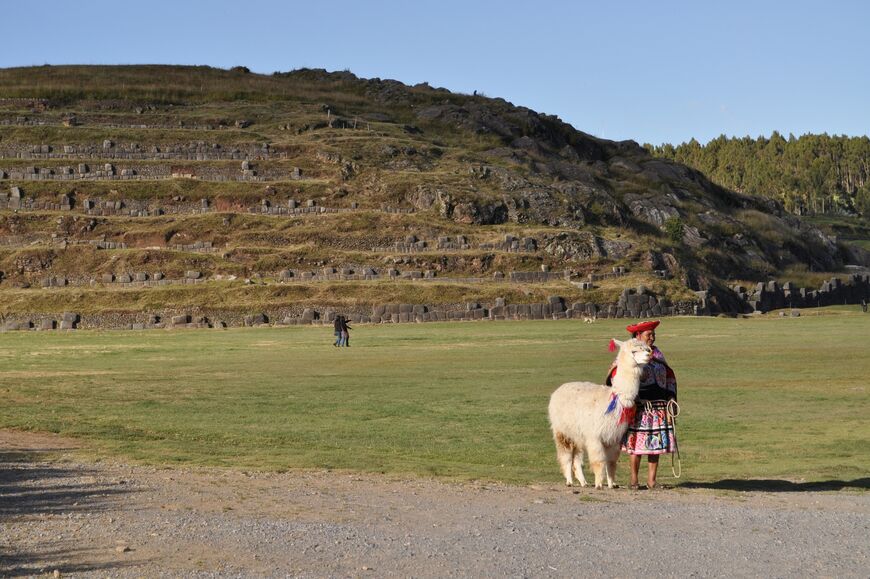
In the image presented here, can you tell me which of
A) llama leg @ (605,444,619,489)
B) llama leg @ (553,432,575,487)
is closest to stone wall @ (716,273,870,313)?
llama leg @ (553,432,575,487)

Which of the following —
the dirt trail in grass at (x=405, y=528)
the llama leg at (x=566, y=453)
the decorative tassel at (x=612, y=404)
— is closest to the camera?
the dirt trail in grass at (x=405, y=528)

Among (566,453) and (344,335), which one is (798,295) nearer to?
(344,335)

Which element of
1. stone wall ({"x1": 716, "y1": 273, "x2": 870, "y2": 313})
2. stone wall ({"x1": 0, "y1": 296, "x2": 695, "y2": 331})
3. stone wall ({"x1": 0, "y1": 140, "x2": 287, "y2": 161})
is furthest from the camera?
stone wall ({"x1": 0, "y1": 140, "x2": 287, "y2": 161})

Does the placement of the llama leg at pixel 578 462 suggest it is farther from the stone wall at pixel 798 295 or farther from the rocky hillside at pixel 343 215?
the stone wall at pixel 798 295

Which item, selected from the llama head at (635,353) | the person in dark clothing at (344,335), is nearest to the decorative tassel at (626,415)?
the llama head at (635,353)

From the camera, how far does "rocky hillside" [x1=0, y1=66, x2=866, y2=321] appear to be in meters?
79.8

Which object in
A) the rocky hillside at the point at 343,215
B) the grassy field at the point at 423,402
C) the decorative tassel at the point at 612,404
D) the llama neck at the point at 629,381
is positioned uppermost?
the rocky hillside at the point at 343,215

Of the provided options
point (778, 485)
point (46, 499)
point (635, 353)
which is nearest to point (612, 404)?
point (635, 353)

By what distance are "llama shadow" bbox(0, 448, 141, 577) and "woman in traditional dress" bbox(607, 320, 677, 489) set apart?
7.79 metres

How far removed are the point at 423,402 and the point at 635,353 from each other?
45.1ft

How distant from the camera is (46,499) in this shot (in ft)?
50.2

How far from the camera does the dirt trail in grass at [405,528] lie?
11531 mm

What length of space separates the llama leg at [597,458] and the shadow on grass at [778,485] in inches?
58.1

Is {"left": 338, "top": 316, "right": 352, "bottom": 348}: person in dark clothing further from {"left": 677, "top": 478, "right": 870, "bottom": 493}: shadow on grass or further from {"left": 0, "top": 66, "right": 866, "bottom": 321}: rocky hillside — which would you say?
{"left": 677, "top": 478, "right": 870, "bottom": 493}: shadow on grass
